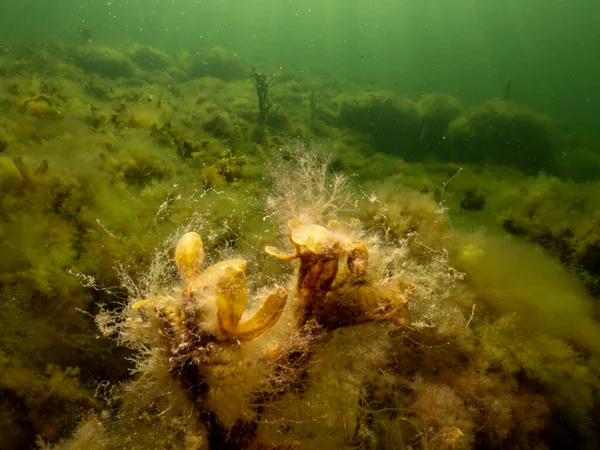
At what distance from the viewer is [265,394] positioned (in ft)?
5.81

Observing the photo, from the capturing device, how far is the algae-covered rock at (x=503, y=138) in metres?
12.3

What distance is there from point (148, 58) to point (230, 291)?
22631 millimetres

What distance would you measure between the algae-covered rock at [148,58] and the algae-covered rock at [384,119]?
11.7 meters

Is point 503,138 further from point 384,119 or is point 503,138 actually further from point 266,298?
point 266,298

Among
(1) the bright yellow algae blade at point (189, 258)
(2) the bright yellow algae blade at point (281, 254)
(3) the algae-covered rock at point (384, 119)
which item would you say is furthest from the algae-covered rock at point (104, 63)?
(2) the bright yellow algae blade at point (281, 254)

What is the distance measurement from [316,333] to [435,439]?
1551mm

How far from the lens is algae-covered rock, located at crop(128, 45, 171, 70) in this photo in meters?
18.9

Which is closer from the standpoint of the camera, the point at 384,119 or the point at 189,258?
the point at 189,258

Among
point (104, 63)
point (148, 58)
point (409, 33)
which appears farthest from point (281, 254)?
point (409, 33)

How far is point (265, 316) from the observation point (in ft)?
5.06

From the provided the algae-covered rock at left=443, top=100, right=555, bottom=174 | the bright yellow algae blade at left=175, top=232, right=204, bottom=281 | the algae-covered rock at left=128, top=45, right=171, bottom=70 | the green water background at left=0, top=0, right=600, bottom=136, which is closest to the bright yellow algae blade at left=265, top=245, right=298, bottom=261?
the bright yellow algae blade at left=175, top=232, right=204, bottom=281

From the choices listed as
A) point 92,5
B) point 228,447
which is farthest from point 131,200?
point 92,5

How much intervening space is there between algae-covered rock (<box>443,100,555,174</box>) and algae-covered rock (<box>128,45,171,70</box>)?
53.8ft

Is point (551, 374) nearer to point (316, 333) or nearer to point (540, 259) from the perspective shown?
Result: point (540, 259)
